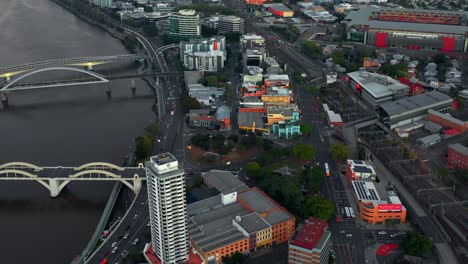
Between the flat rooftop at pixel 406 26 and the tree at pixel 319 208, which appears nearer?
the tree at pixel 319 208

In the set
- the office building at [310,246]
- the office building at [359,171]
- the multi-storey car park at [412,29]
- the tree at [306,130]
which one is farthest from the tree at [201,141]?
the multi-storey car park at [412,29]

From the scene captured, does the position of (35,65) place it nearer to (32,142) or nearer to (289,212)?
(32,142)

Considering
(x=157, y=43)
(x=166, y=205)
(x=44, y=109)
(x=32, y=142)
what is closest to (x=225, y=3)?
(x=157, y=43)

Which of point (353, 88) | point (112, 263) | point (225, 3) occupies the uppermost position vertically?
point (225, 3)

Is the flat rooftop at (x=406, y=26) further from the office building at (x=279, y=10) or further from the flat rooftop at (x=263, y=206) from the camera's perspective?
the flat rooftop at (x=263, y=206)

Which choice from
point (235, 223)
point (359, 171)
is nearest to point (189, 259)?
point (235, 223)

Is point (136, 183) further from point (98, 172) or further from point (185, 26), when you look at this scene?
point (185, 26)
